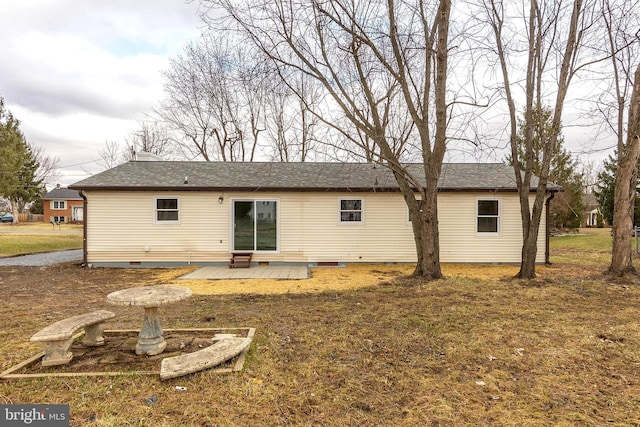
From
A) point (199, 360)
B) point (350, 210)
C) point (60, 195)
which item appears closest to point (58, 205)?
point (60, 195)

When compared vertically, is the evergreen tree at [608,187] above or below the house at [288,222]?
above

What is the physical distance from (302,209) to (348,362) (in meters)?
7.94

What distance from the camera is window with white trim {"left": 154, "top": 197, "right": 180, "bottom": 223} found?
11.2 meters

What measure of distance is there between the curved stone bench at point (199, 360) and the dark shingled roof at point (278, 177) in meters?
7.72

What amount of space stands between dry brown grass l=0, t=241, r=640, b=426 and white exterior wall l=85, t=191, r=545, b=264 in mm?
3825

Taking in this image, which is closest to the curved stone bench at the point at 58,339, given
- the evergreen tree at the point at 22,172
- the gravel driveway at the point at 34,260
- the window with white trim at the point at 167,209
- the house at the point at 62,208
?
the window with white trim at the point at 167,209

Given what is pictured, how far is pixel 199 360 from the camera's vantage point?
10.9 ft

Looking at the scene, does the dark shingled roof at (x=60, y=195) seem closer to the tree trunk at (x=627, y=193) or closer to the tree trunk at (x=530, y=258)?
the tree trunk at (x=530, y=258)

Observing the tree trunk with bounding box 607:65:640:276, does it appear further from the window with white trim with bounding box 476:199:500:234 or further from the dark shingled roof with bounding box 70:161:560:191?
the window with white trim with bounding box 476:199:500:234

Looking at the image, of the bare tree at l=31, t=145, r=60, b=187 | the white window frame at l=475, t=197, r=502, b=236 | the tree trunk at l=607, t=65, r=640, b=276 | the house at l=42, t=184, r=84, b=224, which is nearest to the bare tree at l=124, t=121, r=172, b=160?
the house at l=42, t=184, r=84, b=224

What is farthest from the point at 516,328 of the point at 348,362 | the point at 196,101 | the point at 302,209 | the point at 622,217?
the point at 196,101

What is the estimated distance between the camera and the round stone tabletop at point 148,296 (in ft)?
11.7

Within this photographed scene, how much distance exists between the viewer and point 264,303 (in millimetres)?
6410

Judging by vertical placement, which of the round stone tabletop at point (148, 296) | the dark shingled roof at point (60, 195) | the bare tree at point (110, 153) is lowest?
the round stone tabletop at point (148, 296)
